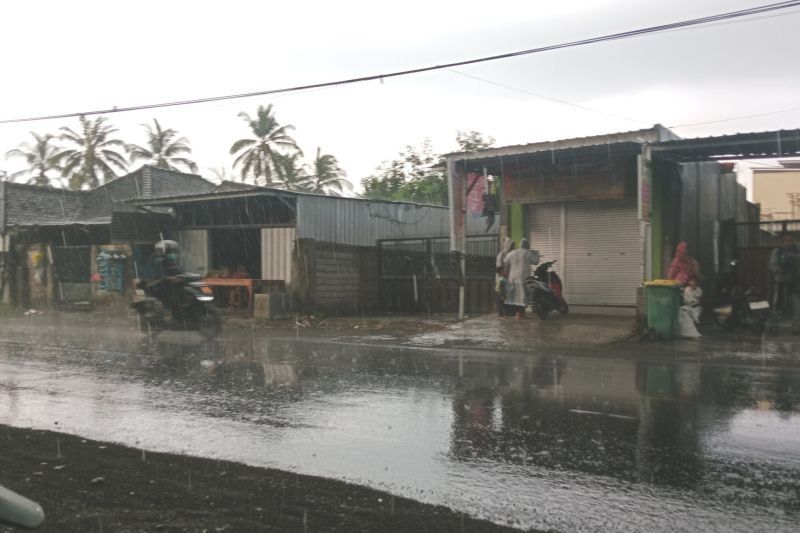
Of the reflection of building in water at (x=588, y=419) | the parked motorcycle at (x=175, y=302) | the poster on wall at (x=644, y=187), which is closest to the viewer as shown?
the reflection of building in water at (x=588, y=419)

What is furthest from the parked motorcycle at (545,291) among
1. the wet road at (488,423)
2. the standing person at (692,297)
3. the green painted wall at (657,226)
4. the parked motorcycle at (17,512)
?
the parked motorcycle at (17,512)

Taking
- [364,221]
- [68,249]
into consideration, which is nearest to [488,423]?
[364,221]

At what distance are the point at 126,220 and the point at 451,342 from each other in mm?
12556

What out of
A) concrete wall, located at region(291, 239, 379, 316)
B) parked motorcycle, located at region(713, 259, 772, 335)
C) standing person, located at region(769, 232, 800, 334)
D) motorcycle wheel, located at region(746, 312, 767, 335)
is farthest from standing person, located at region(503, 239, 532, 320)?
concrete wall, located at region(291, 239, 379, 316)

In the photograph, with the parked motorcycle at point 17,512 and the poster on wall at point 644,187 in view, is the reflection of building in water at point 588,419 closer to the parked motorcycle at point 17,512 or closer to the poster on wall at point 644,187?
the parked motorcycle at point 17,512

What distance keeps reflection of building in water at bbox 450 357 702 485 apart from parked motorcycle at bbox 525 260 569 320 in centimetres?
486

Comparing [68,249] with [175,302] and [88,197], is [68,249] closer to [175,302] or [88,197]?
[88,197]

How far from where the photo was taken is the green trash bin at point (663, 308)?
11383 millimetres

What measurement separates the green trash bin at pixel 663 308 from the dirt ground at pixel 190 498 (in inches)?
334

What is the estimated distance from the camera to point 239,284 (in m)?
18.1

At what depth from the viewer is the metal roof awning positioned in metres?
11.9

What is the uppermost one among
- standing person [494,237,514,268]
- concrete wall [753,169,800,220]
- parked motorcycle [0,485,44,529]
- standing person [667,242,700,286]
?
concrete wall [753,169,800,220]

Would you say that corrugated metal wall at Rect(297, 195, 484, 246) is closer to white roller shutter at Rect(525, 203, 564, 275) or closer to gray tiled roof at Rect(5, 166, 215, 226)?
white roller shutter at Rect(525, 203, 564, 275)

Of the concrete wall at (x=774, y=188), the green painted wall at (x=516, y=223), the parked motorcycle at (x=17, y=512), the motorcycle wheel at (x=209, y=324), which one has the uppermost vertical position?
the concrete wall at (x=774, y=188)
